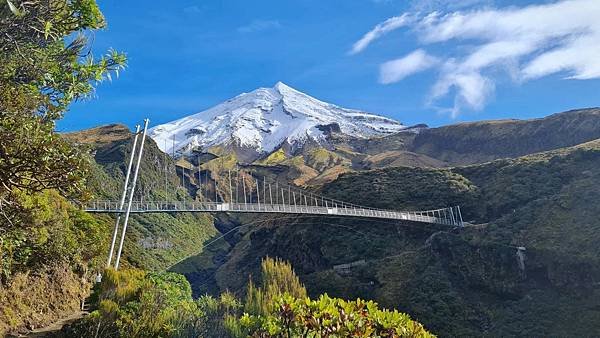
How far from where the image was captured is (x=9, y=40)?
359cm

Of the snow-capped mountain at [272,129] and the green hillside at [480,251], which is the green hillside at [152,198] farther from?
the snow-capped mountain at [272,129]

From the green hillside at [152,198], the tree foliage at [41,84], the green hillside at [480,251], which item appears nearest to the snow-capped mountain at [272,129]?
the green hillside at [152,198]

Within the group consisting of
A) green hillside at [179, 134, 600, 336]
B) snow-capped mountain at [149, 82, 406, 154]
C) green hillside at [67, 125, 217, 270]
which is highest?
snow-capped mountain at [149, 82, 406, 154]

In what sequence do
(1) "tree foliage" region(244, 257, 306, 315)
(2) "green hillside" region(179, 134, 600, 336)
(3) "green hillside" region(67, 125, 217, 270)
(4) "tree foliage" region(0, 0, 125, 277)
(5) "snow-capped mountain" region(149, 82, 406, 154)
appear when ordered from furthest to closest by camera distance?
(5) "snow-capped mountain" region(149, 82, 406, 154), (3) "green hillside" region(67, 125, 217, 270), (2) "green hillside" region(179, 134, 600, 336), (1) "tree foliage" region(244, 257, 306, 315), (4) "tree foliage" region(0, 0, 125, 277)

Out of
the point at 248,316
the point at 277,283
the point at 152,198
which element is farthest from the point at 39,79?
the point at 152,198

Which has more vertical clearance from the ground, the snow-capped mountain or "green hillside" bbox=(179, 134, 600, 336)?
the snow-capped mountain

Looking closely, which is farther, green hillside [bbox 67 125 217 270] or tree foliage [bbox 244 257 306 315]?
green hillside [bbox 67 125 217 270]

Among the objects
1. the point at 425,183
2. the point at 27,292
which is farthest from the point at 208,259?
the point at 27,292

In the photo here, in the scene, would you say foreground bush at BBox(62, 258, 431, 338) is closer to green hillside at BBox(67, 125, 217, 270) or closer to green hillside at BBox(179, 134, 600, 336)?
green hillside at BBox(179, 134, 600, 336)

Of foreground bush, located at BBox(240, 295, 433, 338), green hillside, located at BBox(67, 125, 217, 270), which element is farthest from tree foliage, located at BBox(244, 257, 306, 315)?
green hillside, located at BBox(67, 125, 217, 270)

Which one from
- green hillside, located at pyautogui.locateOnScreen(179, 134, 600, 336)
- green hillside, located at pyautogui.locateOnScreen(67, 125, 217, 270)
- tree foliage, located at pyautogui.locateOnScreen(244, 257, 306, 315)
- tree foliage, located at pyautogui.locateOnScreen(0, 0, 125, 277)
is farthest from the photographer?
green hillside, located at pyautogui.locateOnScreen(67, 125, 217, 270)

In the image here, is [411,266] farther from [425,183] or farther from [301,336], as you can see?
[301,336]

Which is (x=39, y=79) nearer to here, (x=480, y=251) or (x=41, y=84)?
(x=41, y=84)

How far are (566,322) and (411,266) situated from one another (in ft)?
33.5
